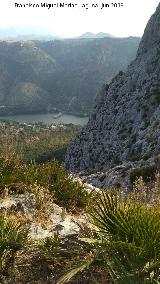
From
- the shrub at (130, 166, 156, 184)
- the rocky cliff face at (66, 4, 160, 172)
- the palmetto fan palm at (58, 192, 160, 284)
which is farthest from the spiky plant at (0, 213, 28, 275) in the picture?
the rocky cliff face at (66, 4, 160, 172)

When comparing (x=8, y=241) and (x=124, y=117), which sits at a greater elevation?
(x=8, y=241)

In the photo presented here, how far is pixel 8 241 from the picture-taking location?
6984mm

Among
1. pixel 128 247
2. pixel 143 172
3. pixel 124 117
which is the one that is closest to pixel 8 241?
pixel 128 247

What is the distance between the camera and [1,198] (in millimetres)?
10227

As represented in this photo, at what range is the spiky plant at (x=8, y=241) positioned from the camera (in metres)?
6.87

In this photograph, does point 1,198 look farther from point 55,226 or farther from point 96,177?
point 96,177

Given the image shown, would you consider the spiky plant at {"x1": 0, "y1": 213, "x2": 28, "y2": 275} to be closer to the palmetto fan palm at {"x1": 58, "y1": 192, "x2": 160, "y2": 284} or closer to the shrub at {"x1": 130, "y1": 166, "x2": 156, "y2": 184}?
the palmetto fan palm at {"x1": 58, "y1": 192, "x2": 160, "y2": 284}

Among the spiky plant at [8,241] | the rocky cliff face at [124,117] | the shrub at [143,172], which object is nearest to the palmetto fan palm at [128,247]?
the spiky plant at [8,241]

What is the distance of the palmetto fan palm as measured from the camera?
220 inches

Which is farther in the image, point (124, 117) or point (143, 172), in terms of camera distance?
point (124, 117)

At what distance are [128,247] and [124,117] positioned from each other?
79.8 m

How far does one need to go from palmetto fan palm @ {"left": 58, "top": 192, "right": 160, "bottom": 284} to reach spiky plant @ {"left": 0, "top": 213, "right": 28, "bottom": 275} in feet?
4.47

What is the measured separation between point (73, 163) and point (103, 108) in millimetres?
15713

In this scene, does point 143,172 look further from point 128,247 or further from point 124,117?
point 124,117
